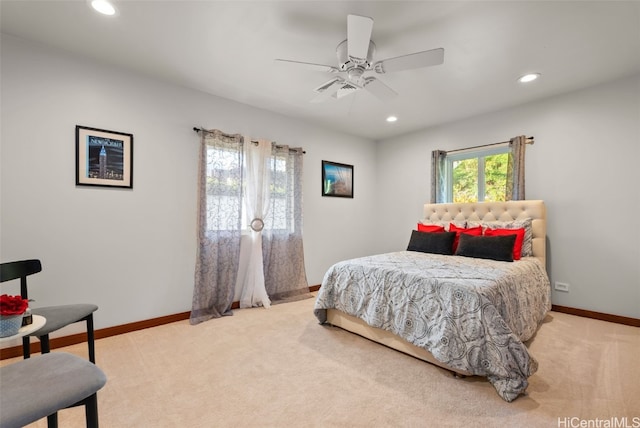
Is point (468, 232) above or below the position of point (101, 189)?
below

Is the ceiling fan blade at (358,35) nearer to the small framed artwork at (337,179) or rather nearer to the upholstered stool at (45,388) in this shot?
the upholstered stool at (45,388)

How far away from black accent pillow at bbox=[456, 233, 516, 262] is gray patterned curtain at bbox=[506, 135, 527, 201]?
0.88m

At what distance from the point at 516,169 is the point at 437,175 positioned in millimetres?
1053

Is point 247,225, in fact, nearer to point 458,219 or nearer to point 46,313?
point 46,313

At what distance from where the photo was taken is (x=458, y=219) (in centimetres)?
408

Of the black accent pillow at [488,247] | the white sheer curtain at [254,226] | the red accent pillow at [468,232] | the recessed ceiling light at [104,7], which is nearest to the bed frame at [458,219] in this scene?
the red accent pillow at [468,232]

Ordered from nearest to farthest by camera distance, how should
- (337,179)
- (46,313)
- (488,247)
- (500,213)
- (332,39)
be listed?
(46,313) → (332,39) → (488,247) → (500,213) → (337,179)

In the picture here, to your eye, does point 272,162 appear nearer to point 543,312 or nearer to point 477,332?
point 477,332

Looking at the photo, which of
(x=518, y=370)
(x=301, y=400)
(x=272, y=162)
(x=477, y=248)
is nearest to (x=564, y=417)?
(x=518, y=370)

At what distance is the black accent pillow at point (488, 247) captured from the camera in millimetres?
3027

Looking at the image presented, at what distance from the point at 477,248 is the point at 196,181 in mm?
3376

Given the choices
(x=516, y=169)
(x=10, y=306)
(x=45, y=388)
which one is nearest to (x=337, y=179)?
(x=516, y=169)

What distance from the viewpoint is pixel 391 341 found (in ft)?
7.89

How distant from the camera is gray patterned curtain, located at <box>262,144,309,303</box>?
3.83 metres
